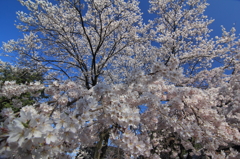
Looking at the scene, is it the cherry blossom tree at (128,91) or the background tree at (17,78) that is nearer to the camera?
the cherry blossom tree at (128,91)

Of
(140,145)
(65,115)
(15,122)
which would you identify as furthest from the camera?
(140,145)

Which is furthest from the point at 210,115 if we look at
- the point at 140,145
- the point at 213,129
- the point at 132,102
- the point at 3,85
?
the point at 3,85

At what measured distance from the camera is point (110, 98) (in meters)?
2.09

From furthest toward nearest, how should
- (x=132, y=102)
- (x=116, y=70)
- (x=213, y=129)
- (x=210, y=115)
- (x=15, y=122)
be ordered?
(x=116, y=70) → (x=210, y=115) → (x=213, y=129) → (x=132, y=102) → (x=15, y=122)

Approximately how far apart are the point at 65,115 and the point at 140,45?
1056cm

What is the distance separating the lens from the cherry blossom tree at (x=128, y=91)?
5.03ft

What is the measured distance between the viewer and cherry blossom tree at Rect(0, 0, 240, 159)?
153 cm

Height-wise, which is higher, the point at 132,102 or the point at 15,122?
the point at 132,102

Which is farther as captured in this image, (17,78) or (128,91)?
(17,78)

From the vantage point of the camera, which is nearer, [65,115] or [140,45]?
[65,115]

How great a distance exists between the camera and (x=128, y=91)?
2625mm

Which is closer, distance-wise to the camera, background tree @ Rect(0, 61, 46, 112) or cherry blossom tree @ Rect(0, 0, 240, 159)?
cherry blossom tree @ Rect(0, 0, 240, 159)

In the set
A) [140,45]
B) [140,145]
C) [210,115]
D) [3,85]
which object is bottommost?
[140,145]

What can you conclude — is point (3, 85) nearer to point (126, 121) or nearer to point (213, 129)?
point (126, 121)
